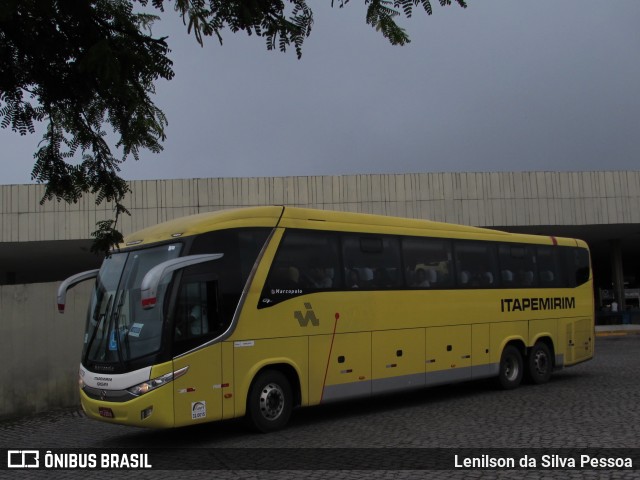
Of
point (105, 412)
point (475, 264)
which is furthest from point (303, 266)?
point (475, 264)

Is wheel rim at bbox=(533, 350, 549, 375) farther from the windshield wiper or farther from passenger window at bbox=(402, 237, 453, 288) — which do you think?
the windshield wiper

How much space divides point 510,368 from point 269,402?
21.7ft

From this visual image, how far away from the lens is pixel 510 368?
48.2 ft

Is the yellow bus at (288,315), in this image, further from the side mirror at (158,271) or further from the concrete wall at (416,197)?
the concrete wall at (416,197)

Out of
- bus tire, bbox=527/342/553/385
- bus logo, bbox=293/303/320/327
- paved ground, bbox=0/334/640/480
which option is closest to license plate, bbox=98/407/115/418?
paved ground, bbox=0/334/640/480

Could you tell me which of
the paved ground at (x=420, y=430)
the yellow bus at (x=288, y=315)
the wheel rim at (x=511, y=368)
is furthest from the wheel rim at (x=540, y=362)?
the paved ground at (x=420, y=430)

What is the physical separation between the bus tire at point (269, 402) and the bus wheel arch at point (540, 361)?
676cm

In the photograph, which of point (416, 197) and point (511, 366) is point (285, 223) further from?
point (416, 197)

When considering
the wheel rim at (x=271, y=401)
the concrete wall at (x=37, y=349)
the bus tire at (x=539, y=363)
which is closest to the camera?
the wheel rim at (x=271, y=401)

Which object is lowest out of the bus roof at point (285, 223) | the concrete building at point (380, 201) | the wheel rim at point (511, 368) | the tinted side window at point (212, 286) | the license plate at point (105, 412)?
the wheel rim at point (511, 368)

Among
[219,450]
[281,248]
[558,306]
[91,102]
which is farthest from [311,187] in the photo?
[91,102]

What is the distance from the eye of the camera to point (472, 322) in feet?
44.8

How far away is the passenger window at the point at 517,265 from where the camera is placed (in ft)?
48.2

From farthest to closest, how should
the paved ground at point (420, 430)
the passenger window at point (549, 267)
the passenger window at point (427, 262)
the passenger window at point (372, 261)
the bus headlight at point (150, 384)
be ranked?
the passenger window at point (549, 267) → the passenger window at point (427, 262) → the passenger window at point (372, 261) → the bus headlight at point (150, 384) → the paved ground at point (420, 430)
